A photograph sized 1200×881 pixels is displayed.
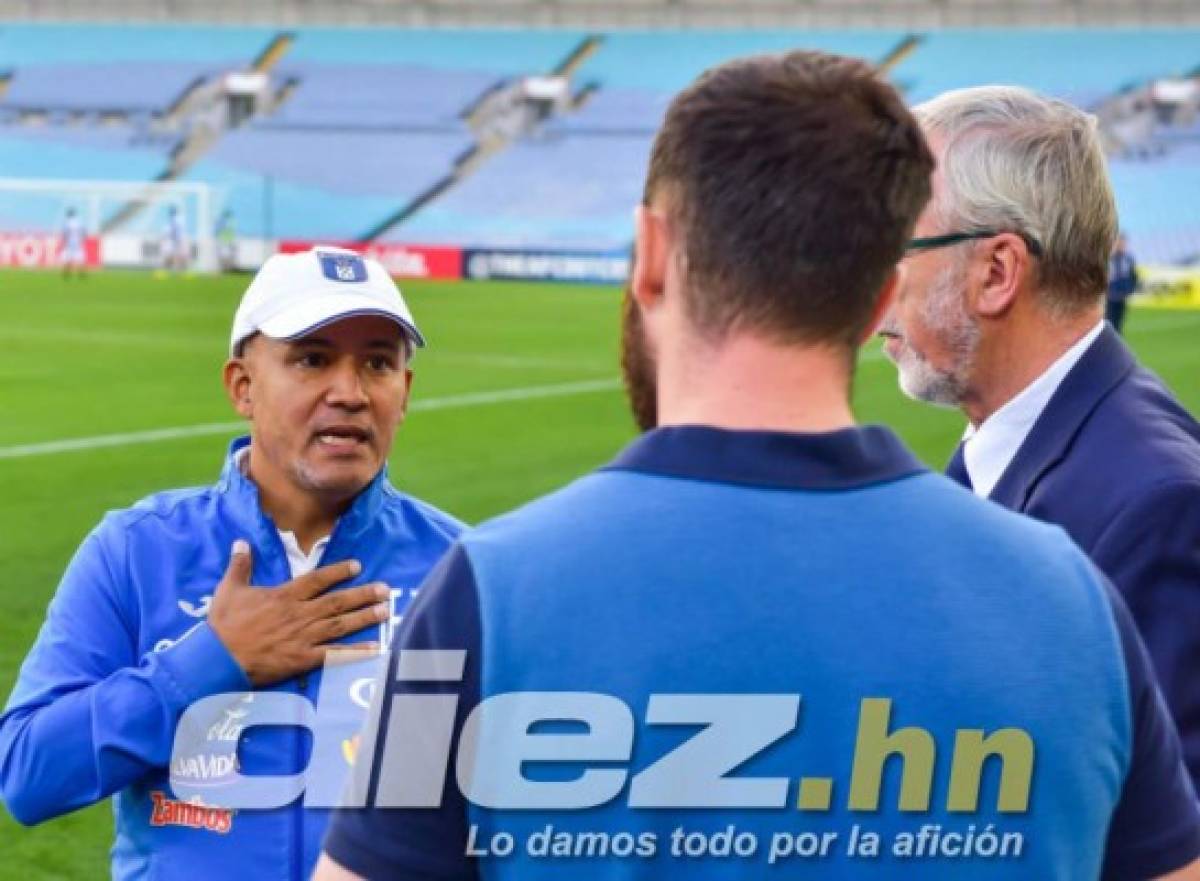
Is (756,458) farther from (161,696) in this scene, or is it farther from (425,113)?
(425,113)

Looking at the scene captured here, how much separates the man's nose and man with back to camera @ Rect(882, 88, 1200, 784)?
36.7 inches

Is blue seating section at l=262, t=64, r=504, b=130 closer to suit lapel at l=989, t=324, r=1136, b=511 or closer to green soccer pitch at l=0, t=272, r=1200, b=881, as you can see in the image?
green soccer pitch at l=0, t=272, r=1200, b=881

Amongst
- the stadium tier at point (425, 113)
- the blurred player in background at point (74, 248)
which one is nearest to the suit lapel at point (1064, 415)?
the blurred player in background at point (74, 248)

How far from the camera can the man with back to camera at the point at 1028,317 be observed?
124 inches

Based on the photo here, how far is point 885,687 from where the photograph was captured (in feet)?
5.69

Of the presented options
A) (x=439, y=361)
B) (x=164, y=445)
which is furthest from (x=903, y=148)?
(x=439, y=361)

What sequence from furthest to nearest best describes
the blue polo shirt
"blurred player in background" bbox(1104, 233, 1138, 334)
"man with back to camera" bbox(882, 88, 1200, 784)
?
"blurred player in background" bbox(1104, 233, 1138, 334) < "man with back to camera" bbox(882, 88, 1200, 784) < the blue polo shirt

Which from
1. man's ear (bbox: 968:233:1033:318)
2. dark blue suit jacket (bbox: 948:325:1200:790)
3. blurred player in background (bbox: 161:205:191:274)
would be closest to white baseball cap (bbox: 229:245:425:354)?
man's ear (bbox: 968:233:1033:318)

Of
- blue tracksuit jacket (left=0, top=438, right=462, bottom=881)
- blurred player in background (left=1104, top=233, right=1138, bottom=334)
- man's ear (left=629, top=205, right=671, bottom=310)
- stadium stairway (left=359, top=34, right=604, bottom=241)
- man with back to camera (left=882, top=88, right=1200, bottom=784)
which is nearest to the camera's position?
man's ear (left=629, top=205, right=671, bottom=310)

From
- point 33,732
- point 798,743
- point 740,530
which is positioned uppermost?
point 740,530

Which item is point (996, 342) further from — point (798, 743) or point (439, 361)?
point (439, 361)

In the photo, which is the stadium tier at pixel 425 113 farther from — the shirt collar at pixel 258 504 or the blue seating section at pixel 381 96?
the shirt collar at pixel 258 504

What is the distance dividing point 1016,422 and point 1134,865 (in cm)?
151

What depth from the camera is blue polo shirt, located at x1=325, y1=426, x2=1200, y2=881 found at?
1.69m
